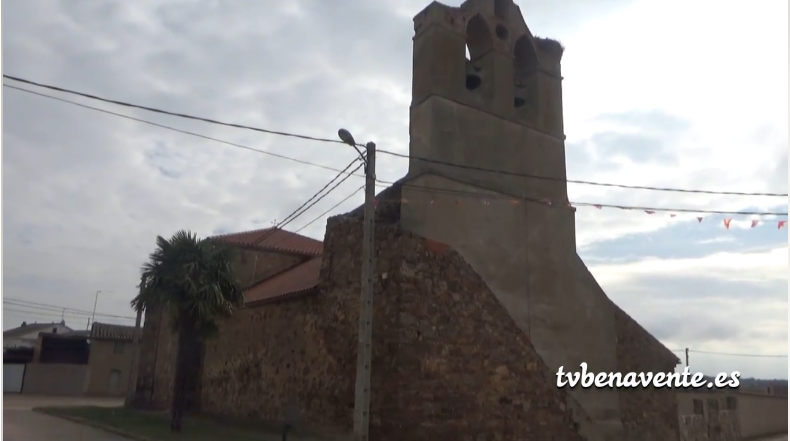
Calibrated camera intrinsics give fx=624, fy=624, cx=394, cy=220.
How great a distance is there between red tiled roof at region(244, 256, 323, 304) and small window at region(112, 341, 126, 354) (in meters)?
22.8

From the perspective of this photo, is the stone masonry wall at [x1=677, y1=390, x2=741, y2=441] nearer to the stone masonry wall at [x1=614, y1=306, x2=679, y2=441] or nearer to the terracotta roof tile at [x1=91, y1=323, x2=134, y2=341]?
the stone masonry wall at [x1=614, y1=306, x2=679, y2=441]

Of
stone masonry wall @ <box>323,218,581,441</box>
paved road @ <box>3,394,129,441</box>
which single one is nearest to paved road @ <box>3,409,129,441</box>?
paved road @ <box>3,394,129,441</box>

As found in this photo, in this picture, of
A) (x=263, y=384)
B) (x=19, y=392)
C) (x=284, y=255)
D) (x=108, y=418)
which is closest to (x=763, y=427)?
(x=263, y=384)

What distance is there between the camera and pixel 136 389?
1073 inches

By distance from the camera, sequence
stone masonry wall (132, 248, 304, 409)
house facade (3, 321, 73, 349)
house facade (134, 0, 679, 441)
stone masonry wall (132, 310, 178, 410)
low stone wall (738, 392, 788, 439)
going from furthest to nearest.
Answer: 1. house facade (3, 321, 73, 349)
2. stone masonry wall (132, 248, 304, 409)
3. stone masonry wall (132, 310, 178, 410)
4. low stone wall (738, 392, 788, 439)
5. house facade (134, 0, 679, 441)

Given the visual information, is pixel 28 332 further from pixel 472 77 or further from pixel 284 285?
pixel 472 77

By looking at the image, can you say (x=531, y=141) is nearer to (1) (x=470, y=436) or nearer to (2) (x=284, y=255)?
(1) (x=470, y=436)

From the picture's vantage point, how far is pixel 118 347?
145 ft

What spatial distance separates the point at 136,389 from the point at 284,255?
859 centimetres

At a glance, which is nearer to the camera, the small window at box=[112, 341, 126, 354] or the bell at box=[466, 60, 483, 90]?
the bell at box=[466, 60, 483, 90]

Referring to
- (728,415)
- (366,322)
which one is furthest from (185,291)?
(728,415)

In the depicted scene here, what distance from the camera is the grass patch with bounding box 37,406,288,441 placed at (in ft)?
53.9

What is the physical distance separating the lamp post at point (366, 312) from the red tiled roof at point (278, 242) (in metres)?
15.9

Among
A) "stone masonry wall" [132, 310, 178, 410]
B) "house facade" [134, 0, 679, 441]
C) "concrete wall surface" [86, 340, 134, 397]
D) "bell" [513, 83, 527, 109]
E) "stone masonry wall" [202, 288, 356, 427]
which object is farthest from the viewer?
"concrete wall surface" [86, 340, 134, 397]
